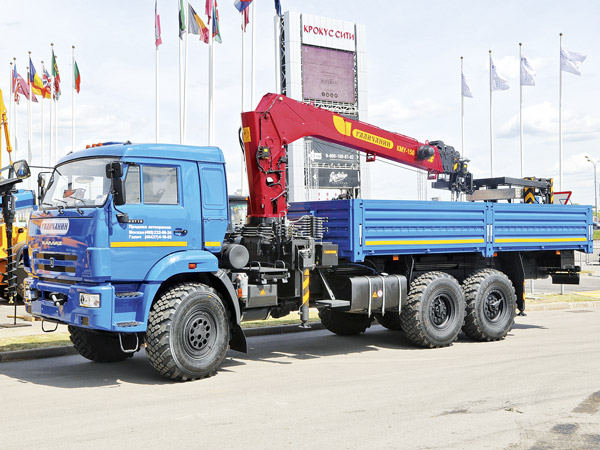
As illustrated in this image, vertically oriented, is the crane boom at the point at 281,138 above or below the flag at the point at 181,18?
below

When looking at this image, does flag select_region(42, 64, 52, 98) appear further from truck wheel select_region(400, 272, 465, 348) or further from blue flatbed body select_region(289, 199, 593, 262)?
truck wheel select_region(400, 272, 465, 348)

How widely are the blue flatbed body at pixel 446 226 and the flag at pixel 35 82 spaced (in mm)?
31014

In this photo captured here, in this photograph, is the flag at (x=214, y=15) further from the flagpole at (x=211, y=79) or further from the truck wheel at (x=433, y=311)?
the truck wheel at (x=433, y=311)

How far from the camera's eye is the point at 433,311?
11039 mm

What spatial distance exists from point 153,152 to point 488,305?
6.57 m

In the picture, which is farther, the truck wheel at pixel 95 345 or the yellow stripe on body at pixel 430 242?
the yellow stripe on body at pixel 430 242

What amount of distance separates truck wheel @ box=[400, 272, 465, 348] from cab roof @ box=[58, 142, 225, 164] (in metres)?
3.92

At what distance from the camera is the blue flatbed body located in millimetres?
10141

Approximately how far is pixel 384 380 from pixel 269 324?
4.97 m

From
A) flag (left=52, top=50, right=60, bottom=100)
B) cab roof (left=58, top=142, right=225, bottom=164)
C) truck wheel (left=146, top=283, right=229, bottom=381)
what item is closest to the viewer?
truck wheel (left=146, top=283, right=229, bottom=381)

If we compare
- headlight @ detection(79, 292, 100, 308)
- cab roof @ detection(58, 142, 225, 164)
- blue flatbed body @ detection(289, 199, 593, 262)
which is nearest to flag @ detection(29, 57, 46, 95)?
blue flatbed body @ detection(289, 199, 593, 262)

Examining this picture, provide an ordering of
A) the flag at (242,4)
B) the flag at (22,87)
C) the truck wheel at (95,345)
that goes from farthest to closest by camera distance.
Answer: the flag at (22,87), the flag at (242,4), the truck wheel at (95,345)

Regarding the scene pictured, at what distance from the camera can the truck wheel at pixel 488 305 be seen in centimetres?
1149

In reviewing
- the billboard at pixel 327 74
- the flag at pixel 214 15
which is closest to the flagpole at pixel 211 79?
the flag at pixel 214 15
